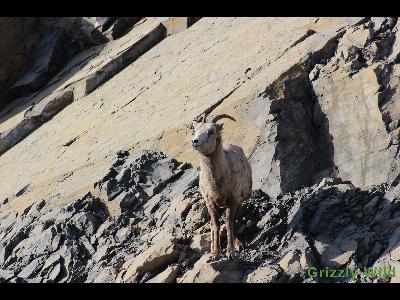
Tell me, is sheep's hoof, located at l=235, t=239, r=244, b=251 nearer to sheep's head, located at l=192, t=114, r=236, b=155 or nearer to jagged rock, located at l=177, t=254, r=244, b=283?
jagged rock, located at l=177, t=254, r=244, b=283

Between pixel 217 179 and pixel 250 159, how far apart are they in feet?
11.0

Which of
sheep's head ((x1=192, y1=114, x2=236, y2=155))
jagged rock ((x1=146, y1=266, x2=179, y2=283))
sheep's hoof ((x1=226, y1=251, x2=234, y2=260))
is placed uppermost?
sheep's head ((x1=192, y1=114, x2=236, y2=155))

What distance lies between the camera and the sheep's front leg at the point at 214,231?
14.0 m

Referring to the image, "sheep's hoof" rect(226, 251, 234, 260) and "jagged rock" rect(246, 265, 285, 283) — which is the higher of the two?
"sheep's hoof" rect(226, 251, 234, 260)

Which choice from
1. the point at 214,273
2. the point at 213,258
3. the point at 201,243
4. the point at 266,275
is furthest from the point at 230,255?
the point at 201,243

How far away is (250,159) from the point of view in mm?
17578

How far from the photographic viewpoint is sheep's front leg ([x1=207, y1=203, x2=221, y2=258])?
1403 cm

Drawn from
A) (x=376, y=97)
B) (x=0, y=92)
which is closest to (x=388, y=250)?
(x=376, y=97)

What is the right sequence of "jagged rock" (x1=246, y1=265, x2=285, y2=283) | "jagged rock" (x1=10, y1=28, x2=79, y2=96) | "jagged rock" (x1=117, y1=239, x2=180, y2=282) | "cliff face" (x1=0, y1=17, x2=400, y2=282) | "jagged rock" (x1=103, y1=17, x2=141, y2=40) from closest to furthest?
1. "jagged rock" (x1=246, y1=265, x2=285, y2=283)
2. "jagged rock" (x1=117, y1=239, x2=180, y2=282)
3. "cliff face" (x1=0, y1=17, x2=400, y2=282)
4. "jagged rock" (x1=10, y1=28, x2=79, y2=96)
5. "jagged rock" (x1=103, y1=17, x2=141, y2=40)

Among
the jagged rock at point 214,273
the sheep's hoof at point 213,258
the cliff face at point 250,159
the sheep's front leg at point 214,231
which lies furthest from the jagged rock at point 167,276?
the sheep's front leg at point 214,231

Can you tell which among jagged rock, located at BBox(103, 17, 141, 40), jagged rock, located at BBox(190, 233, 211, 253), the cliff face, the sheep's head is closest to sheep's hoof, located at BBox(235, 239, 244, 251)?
the cliff face

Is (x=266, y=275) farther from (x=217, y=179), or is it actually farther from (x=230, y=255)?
(x=217, y=179)

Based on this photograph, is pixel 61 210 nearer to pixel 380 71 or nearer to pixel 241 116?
pixel 241 116
